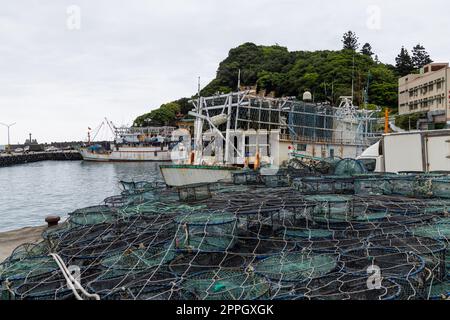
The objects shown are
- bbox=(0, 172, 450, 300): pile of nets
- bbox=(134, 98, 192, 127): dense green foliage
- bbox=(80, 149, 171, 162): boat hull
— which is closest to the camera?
bbox=(0, 172, 450, 300): pile of nets

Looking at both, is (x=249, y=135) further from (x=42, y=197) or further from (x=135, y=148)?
(x=135, y=148)

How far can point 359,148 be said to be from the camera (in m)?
30.4

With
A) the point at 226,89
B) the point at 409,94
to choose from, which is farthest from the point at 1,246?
the point at 226,89

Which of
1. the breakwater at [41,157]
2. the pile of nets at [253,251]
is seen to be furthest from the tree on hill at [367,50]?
the pile of nets at [253,251]

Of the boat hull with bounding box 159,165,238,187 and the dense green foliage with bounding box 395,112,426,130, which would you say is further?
the dense green foliage with bounding box 395,112,426,130

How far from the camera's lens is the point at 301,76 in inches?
2980

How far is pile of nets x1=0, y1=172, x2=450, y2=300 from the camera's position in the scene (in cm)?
456

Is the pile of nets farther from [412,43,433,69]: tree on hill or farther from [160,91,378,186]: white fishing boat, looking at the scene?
[412,43,433,69]: tree on hill

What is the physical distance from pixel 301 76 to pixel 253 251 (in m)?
72.6

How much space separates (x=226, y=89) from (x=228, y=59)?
19.9m

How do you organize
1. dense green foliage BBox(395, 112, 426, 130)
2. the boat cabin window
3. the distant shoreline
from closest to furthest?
the distant shoreline
the boat cabin window
dense green foliage BBox(395, 112, 426, 130)

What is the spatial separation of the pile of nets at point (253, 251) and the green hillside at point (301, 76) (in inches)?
1873

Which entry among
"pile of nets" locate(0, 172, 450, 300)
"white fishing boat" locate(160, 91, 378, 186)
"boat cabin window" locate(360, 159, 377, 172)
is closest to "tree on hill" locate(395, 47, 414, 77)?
"white fishing boat" locate(160, 91, 378, 186)

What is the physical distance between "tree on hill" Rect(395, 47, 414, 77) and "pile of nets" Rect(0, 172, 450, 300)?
78.6 metres
